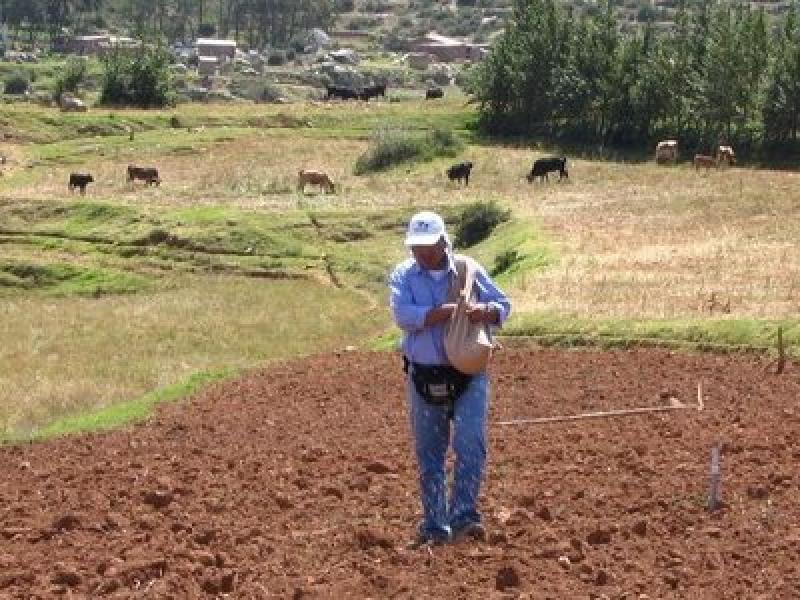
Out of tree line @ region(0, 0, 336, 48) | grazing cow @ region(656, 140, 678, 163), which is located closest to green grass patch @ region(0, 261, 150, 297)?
grazing cow @ region(656, 140, 678, 163)

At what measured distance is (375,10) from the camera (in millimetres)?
195250

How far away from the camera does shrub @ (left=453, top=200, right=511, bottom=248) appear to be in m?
36.3

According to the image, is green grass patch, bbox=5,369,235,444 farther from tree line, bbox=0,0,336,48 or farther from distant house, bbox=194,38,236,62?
tree line, bbox=0,0,336,48

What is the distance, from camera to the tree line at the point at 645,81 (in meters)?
58.3

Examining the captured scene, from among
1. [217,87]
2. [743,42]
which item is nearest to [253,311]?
[743,42]

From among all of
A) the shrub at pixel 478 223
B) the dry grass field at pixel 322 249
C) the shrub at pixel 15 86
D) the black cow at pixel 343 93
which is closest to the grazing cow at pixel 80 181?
the dry grass field at pixel 322 249

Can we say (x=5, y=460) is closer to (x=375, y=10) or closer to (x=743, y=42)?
(x=743, y=42)

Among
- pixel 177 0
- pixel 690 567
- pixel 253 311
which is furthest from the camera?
pixel 177 0

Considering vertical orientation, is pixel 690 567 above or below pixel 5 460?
above

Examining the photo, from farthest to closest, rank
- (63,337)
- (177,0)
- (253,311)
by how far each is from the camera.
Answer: (177,0), (253,311), (63,337)

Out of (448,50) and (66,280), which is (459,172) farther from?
(448,50)

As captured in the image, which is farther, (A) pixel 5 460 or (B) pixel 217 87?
(B) pixel 217 87

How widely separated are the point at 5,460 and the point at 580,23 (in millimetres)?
55888

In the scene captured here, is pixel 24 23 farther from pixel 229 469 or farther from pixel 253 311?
pixel 229 469
